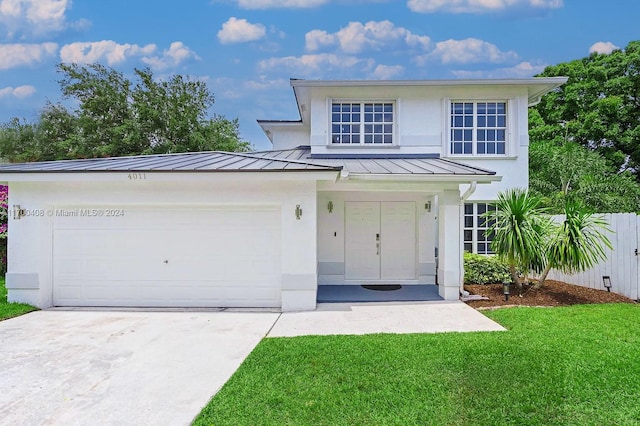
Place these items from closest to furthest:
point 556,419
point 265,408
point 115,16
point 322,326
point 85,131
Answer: point 556,419 < point 265,408 < point 322,326 < point 115,16 < point 85,131

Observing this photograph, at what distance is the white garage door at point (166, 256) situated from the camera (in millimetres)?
8305

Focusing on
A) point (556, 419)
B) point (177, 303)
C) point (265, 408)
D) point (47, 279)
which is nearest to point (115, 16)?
point (47, 279)

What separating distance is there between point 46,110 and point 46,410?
96.1 ft

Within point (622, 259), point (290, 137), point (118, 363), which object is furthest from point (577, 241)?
point (290, 137)

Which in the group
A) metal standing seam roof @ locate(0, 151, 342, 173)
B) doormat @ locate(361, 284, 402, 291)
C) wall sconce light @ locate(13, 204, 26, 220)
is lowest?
doormat @ locate(361, 284, 402, 291)

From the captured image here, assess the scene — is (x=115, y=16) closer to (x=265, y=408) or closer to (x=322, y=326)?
(x=322, y=326)

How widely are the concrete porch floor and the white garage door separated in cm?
190

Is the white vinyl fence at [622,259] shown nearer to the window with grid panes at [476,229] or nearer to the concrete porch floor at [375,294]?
the window with grid panes at [476,229]

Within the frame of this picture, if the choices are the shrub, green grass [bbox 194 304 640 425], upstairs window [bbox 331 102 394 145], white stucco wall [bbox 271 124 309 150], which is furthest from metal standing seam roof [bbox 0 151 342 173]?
white stucco wall [bbox 271 124 309 150]

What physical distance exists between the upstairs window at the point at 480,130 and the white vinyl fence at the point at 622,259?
166 inches

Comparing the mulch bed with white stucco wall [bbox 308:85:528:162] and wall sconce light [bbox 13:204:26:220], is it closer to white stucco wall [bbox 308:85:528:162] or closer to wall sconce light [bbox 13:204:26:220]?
white stucco wall [bbox 308:85:528:162]

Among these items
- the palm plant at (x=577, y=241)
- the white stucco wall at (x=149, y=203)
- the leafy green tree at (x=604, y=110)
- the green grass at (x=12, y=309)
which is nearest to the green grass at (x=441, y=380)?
the white stucco wall at (x=149, y=203)

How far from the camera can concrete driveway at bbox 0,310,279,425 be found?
384cm

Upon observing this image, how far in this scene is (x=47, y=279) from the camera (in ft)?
27.3
